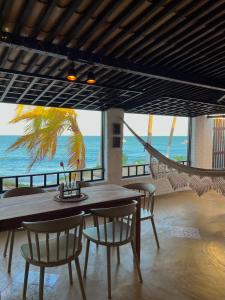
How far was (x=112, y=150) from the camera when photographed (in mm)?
4555

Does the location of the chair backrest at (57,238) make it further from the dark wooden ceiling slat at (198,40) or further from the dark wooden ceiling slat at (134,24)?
the dark wooden ceiling slat at (198,40)

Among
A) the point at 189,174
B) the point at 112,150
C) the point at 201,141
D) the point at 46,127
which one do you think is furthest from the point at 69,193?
the point at 46,127

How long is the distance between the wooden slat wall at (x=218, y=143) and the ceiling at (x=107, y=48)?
2.91 metres

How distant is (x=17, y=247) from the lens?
9.23ft

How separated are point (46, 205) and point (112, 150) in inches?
101

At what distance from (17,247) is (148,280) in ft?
5.07

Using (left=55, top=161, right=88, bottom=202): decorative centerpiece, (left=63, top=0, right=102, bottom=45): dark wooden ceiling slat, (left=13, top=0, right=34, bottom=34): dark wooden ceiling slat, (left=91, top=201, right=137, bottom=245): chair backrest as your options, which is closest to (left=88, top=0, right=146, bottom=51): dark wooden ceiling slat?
(left=63, top=0, right=102, bottom=45): dark wooden ceiling slat

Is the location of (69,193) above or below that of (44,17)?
below

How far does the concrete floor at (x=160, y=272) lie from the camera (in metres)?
2.00

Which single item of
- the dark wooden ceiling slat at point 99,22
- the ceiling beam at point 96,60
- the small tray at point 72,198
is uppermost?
the dark wooden ceiling slat at point 99,22

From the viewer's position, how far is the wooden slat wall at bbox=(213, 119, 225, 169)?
6.57 meters

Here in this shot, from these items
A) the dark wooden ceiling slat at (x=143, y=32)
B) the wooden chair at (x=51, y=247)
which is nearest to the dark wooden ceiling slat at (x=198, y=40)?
the dark wooden ceiling slat at (x=143, y=32)

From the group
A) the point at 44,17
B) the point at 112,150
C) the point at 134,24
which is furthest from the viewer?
the point at 112,150

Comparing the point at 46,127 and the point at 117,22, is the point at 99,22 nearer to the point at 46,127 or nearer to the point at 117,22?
the point at 117,22
